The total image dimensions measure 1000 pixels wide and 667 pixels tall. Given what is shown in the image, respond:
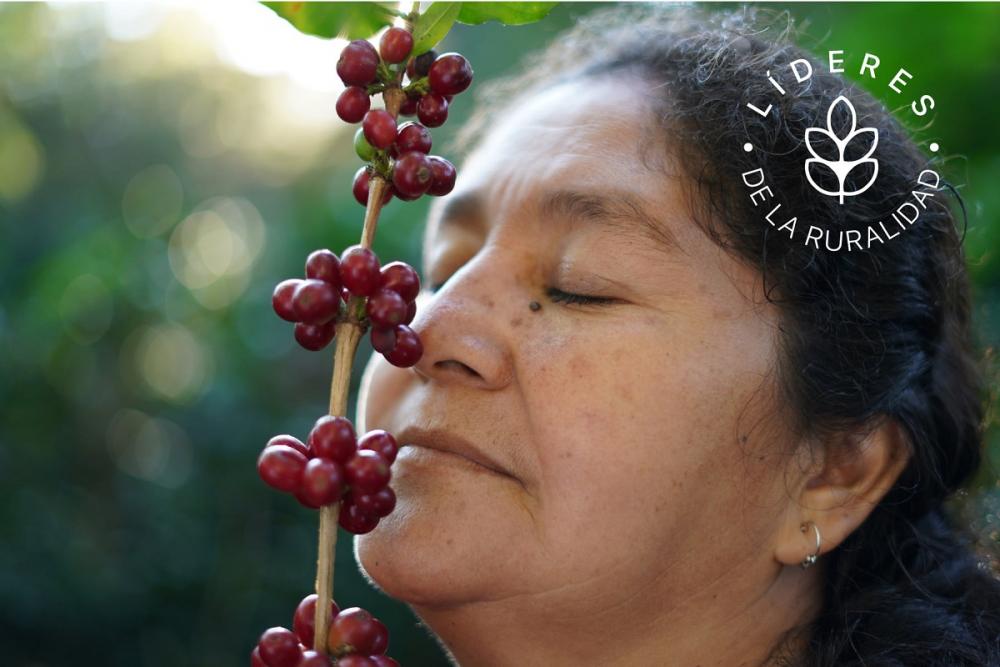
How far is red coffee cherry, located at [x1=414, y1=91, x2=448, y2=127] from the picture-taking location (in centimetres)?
96

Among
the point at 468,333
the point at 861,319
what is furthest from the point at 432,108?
the point at 861,319

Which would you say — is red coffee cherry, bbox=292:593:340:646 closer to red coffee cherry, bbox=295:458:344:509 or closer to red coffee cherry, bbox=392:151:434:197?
red coffee cherry, bbox=295:458:344:509

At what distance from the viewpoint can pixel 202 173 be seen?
148 inches

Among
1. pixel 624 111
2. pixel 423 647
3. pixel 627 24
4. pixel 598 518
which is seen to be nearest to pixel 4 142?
pixel 423 647

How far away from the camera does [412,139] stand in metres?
0.93

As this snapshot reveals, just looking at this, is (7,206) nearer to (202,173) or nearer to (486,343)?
(202,173)

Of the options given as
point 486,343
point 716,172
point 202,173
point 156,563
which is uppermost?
point 716,172

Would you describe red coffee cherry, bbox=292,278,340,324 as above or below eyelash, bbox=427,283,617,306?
above

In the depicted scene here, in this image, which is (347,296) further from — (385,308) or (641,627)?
(641,627)

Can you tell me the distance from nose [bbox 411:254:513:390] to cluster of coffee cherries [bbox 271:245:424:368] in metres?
0.21

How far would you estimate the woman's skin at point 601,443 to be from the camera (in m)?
1.11

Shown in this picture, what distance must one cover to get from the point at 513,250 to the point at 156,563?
73.7 inches

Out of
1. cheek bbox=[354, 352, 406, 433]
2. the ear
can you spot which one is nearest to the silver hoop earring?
the ear

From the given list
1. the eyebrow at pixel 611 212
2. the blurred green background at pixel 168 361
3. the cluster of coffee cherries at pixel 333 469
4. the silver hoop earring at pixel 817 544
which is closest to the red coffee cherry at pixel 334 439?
the cluster of coffee cherries at pixel 333 469
